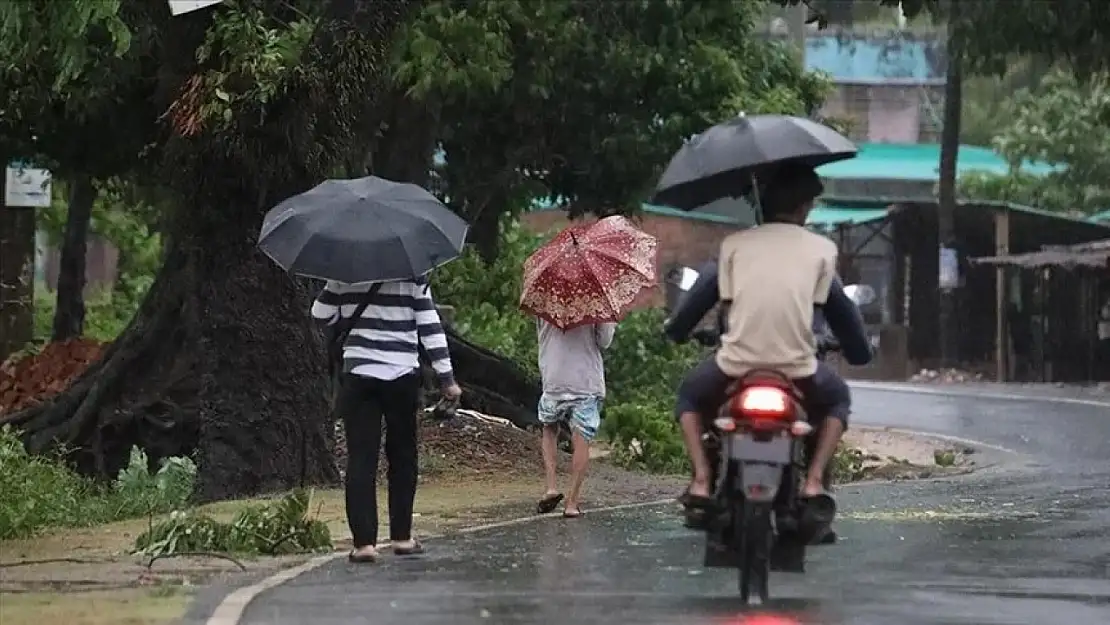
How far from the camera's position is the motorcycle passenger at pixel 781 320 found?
859 cm

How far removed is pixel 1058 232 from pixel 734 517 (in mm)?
37602

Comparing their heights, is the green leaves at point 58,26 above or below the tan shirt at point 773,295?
above

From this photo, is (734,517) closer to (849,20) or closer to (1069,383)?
(849,20)

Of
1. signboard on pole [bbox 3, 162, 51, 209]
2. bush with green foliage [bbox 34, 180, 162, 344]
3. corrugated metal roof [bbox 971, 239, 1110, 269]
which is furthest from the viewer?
corrugated metal roof [bbox 971, 239, 1110, 269]

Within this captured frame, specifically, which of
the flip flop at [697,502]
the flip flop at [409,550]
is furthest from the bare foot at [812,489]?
the flip flop at [409,550]

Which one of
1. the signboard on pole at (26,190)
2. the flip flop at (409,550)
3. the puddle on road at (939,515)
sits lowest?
the puddle on road at (939,515)

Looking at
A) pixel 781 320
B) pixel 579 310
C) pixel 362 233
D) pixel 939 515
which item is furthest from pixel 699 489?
pixel 939 515

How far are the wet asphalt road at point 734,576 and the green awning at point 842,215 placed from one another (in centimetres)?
3103

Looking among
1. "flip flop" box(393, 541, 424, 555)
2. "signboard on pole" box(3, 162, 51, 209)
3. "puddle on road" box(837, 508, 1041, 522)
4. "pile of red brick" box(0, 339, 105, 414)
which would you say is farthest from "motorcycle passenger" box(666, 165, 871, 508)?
"signboard on pole" box(3, 162, 51, 209)

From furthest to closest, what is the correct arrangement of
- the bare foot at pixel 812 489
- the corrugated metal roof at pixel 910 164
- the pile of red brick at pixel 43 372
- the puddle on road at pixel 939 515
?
the corrugated metal roof at pixel 910 164
the pile of red brick at pixel 43 372
the puddle on road at pixel 939 515
the bare foot at pixel 812 489

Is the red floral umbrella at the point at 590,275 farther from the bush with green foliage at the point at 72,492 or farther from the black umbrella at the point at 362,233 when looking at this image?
the bush with green foliage at the point at 72,492

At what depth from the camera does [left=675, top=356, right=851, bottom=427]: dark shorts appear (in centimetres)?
876

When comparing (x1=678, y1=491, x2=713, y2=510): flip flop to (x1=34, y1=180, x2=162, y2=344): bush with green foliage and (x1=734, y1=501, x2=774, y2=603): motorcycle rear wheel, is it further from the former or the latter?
(x1=34, y1=180, x2=162, y2=344): bush with green foliage

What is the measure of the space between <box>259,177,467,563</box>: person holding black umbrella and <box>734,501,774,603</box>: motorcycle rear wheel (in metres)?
2.59
